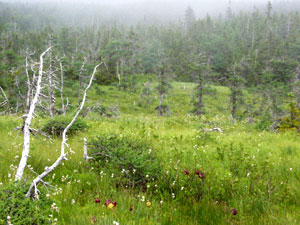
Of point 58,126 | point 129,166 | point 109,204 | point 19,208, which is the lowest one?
point 58,126

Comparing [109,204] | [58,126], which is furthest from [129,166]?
[58,126]

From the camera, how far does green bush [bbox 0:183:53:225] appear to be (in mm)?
1879

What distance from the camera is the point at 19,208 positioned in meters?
1.96

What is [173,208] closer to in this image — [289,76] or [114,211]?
[114,211]

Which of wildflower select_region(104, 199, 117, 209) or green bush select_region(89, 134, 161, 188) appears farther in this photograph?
green bush select_region(89, 134, 161, 188)

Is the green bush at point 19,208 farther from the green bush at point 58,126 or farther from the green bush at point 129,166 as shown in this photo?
the green bush at point 58,126

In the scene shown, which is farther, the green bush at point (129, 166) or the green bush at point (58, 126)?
the green bush at point (58, 126)

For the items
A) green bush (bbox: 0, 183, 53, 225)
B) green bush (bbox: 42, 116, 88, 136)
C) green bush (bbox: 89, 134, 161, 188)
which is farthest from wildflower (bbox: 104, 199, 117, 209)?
green bush (bbox: 42, 116, 88, 136)

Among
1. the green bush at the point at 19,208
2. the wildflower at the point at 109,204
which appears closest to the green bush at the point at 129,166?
the wildflower at the point at 109,204

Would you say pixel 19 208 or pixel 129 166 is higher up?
pixel 19 208

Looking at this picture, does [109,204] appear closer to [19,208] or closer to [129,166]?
[19,208]

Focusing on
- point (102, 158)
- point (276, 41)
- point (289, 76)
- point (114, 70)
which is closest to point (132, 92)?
point (114, 70)

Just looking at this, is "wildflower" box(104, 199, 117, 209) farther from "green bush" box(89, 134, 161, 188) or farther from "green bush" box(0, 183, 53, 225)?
"green bush" box(89, 134, 161, 188)

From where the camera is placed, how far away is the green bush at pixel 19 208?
6.16 ft
